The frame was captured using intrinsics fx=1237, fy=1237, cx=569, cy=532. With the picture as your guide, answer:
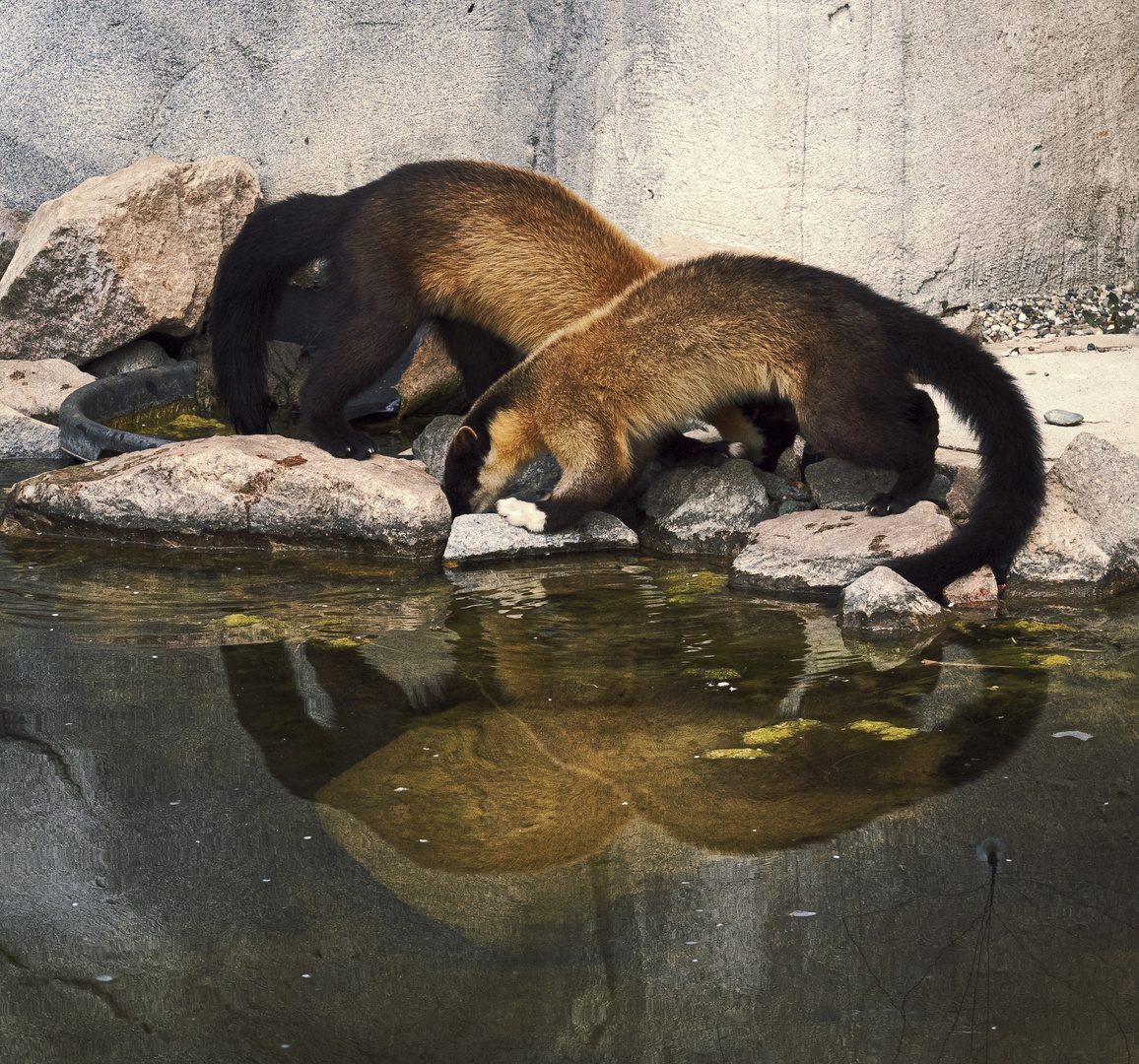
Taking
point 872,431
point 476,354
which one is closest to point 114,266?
point 476,354

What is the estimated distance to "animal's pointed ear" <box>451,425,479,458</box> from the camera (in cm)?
492

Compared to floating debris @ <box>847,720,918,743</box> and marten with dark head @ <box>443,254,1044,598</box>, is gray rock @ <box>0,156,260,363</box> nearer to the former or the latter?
marten with dark head @ <box>443,254,1044,598</box>

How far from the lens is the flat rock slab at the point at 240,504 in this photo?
16.3ft

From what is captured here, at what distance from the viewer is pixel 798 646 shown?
3.85m

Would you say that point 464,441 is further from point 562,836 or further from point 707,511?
point 562,836

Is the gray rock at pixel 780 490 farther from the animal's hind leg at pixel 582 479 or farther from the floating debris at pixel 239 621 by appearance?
Answer: the floating debris at pixel 239 621

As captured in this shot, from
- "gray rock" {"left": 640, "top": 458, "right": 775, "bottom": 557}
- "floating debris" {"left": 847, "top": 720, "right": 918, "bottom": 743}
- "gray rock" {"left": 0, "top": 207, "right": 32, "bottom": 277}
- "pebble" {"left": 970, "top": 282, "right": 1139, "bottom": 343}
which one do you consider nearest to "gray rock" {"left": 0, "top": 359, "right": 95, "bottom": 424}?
"gray rock" {"left": 0, "top": 207, "right": 32, "bottom": 277}

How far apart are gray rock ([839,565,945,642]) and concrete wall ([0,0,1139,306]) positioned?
13.6ft

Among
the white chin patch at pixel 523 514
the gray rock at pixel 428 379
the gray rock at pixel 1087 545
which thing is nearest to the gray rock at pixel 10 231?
the gray rock at pixel 428 379

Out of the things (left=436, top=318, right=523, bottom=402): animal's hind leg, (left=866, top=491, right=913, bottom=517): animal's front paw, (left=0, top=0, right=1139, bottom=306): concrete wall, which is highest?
(left=0, top=0, right=1139, bottom=306): concrete wall

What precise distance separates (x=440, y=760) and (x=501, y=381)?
2.22 m

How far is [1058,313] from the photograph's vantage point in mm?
7965

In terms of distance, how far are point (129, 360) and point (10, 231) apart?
1687mm

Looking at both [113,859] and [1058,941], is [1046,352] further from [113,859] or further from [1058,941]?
[113,859]
